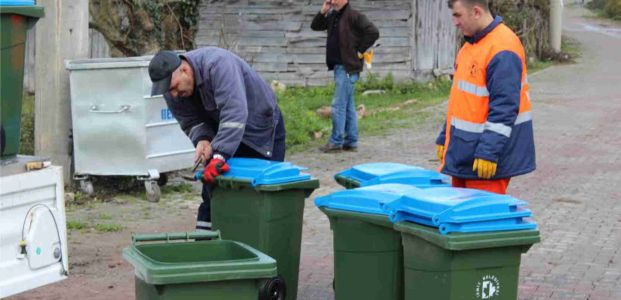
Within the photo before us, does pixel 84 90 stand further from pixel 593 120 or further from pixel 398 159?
pixel 593 120

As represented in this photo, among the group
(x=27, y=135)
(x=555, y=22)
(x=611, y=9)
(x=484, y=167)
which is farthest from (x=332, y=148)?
(x=611, y=9)

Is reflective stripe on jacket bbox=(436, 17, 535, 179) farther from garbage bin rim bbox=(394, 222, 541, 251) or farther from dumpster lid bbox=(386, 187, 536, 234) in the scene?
garbage bin rim bbox=(394, 222, 541, 251)

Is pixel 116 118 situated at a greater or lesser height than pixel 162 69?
lesser

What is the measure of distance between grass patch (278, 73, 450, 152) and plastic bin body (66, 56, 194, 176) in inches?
147

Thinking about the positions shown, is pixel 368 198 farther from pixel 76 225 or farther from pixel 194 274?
pixel 76 225

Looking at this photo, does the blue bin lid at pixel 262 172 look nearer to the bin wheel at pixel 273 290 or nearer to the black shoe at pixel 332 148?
the bin wheel at pixel 273 290

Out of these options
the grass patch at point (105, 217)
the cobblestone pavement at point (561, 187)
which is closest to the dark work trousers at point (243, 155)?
the cobblestone pavement at point (561, 187)

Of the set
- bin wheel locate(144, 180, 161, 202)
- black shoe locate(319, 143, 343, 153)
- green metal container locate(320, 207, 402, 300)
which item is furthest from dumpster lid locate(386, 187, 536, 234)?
black shoe locate(319, 143, 343, 153)

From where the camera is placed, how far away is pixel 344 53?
12.7 metres

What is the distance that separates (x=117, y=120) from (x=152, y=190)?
73 centimetres

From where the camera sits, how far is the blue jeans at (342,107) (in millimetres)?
12719

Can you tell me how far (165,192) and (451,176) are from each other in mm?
4712

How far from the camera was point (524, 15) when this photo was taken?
95.2ft

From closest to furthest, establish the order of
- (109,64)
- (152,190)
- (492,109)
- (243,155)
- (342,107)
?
1. (492,109)
2. (243,155)
3. (109,64)
4. (152,190)
5. (342,107)
